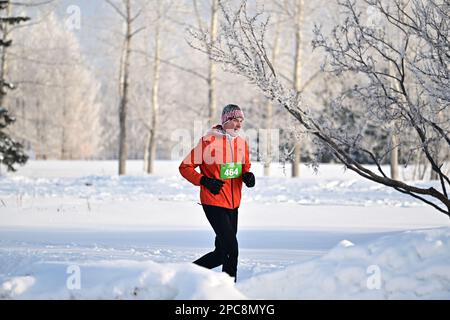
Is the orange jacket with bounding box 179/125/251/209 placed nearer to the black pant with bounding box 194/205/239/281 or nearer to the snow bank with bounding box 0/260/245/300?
the black pant with bounding box 194/205/239/281

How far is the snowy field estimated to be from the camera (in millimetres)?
4059

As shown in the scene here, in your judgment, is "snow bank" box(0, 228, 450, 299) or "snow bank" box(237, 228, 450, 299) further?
"snow bank" box(237, 228, 450, 299)

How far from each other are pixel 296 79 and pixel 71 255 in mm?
15289

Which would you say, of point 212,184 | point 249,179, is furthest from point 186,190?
point 212,184

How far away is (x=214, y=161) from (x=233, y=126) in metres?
0.34

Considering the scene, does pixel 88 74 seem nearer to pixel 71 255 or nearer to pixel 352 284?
pixel 71 255

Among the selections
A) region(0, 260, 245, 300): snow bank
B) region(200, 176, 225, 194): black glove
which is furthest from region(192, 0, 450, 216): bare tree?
region(0, 260, 245, 300): snow bank

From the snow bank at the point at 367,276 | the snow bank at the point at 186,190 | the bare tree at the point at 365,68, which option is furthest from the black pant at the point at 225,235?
the snow bank at the point at 186,190

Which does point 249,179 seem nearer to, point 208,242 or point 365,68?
point 365,68

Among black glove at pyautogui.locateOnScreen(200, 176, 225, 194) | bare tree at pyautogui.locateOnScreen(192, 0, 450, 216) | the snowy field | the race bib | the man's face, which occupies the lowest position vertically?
the snowy field

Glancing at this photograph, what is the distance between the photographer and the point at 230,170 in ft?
17.0

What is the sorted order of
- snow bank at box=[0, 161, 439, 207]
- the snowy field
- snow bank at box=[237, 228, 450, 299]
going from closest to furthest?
the snowy field
snow bank at box=[237, 228, 450, 299]
snow bank at box=[0, 161, 439, 207]

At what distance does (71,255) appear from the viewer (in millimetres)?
6770

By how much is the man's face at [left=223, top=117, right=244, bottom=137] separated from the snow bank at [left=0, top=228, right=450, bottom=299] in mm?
1325
